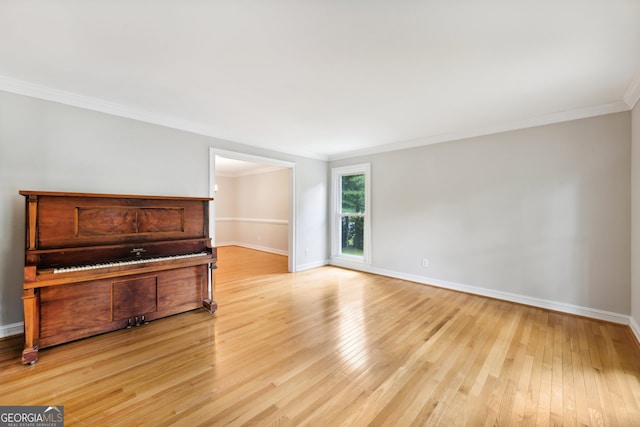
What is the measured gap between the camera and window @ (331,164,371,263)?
5.01m

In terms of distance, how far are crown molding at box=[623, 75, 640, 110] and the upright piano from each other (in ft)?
15.0

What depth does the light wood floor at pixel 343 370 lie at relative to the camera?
61.2 inches

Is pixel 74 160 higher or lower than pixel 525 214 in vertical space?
higher

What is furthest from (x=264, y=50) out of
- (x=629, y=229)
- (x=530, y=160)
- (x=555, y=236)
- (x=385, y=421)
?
(x=629, y=229)

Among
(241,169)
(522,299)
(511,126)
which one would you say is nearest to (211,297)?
(522,299)

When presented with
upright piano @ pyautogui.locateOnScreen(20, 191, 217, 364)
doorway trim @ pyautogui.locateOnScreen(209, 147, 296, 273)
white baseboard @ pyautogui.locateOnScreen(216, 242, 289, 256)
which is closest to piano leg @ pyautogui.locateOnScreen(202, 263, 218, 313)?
upright piano @ pyautogui.locateOnScreen(20, 191, 217, 364)

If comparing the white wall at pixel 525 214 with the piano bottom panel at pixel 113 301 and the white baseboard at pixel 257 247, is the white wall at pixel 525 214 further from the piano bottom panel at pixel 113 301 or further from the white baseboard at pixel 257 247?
the white baseboard at pixel 257 247

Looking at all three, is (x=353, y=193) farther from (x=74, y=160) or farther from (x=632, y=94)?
(x=74, y=160)

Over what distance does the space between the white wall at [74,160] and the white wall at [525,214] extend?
3391mm

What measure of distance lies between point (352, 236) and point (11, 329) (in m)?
Result: 4.71

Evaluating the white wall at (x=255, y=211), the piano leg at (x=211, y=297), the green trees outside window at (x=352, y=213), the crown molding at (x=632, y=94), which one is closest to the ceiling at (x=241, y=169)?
the white wall at (x=255, y=211)

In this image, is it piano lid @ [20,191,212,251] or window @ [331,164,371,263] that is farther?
window @ [331,164,371,263]

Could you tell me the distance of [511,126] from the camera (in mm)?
3436

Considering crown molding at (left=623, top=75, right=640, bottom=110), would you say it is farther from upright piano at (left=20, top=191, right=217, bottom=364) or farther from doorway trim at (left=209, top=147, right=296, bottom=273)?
upright piano at (left=20, top=191, right=217, bottom=364)
